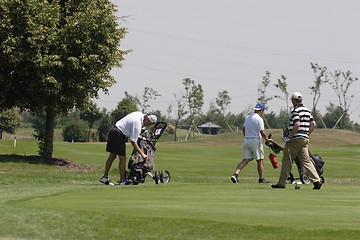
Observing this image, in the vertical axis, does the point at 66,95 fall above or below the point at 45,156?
above

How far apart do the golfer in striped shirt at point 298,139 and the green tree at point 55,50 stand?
50.2 ft

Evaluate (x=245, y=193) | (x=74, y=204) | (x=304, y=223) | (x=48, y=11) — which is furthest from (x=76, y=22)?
(x=304, y=223)

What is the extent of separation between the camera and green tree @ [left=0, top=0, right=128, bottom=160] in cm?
3181

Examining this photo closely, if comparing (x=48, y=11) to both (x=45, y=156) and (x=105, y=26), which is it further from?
(x=45, y=156)

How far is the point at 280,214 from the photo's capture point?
36.7 ft

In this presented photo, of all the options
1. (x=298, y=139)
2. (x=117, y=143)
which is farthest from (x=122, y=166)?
(x=298, y=139)

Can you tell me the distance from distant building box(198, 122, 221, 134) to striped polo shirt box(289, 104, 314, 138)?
509 feet

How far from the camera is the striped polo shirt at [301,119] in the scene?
17.8 meters

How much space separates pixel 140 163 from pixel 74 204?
8288 millimetres

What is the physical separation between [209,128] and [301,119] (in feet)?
516

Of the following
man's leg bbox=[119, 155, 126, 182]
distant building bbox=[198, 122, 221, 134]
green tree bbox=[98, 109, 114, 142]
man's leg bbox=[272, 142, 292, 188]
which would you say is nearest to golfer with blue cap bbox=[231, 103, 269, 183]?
man's leg bbox=[119, 155, 126, 182]

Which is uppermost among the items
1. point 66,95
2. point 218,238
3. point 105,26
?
point 105,26

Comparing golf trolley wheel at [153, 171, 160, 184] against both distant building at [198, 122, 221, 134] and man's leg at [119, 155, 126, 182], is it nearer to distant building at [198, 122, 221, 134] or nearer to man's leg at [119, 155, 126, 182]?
man's leg at [119, 155, 126, 182]

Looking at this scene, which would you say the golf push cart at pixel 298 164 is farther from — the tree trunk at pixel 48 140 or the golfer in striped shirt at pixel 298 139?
the tree trunk at pixel 48 140
